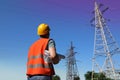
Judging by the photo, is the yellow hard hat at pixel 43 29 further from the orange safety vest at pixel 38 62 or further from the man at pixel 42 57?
the orange safety vest at pixel 38 62

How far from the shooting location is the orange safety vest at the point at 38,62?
19.9ft

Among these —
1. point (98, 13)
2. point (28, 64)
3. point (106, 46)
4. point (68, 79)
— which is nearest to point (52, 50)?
point (28, 64)

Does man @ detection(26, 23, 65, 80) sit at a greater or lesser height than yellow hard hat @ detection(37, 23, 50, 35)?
lesser

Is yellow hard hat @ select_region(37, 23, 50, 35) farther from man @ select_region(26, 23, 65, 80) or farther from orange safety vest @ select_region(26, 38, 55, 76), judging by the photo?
orange safety vest @ select_region(26, 38, 55, 76)

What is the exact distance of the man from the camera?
19.6 ft

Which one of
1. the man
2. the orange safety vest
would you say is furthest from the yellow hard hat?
the orange safety vest

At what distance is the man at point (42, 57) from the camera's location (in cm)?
598

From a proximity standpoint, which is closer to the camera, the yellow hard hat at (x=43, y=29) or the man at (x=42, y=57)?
the man at (x=42, y=57)

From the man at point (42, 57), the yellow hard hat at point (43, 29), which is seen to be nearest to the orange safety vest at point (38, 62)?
the man at point (42, 57)

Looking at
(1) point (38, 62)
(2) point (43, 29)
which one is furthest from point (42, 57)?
(2) point (43, 29)

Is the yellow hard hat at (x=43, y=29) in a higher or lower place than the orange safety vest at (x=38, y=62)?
higher

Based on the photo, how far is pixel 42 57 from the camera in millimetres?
6137

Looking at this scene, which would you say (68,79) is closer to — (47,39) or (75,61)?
(75,61)

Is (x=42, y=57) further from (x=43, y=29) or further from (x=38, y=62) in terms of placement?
(x=43, y=29)
